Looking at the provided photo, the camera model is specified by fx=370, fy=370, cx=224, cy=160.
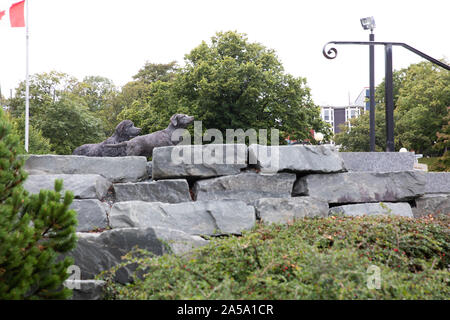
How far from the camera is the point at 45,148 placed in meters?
15.9

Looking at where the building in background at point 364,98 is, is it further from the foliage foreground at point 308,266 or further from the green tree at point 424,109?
the foliage foreground at point 308,266

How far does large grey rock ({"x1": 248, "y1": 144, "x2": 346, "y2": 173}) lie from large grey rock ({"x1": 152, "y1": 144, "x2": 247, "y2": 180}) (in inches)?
8.1

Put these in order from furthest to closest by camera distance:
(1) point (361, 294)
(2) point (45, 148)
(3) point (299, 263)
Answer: (2) point (45, 148) → (3) point (299, 263) → (1) point (361, 294)

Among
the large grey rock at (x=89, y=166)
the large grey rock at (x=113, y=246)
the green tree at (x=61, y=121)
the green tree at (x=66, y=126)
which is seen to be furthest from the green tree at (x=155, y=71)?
the large grey rock at (x=113, y=246)

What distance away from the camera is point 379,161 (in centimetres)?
543

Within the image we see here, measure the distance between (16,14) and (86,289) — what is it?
13.8 metres

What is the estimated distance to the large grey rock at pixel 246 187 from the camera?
4.78m

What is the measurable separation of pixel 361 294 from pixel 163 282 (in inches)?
56.4

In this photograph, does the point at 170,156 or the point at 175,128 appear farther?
Answer: the point at 175,128

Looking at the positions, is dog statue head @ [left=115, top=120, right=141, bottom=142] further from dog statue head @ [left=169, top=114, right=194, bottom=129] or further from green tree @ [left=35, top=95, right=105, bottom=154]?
green tree @ [left=35, top=95, right=105, bottom=154]

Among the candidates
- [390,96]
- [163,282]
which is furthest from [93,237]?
[390,96]

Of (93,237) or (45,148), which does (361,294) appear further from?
(45,148)

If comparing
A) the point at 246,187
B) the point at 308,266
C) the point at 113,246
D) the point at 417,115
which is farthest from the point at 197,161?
the point at 417,115

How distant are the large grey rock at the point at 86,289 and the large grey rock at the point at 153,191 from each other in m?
1.58
